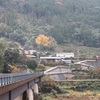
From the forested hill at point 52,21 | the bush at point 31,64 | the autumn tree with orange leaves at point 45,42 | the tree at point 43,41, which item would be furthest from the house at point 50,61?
the forested hill at point 52,21

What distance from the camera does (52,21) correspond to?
5979 inches

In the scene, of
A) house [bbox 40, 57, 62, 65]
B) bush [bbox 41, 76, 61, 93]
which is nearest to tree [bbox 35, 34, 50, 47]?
house [bbox 40, 57, 62, 65]

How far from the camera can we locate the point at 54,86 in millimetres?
53844

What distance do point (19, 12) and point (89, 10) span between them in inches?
1680

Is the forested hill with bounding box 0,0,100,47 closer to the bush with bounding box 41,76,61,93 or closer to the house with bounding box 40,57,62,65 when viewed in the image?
the house with bounding box 40,57,62,65

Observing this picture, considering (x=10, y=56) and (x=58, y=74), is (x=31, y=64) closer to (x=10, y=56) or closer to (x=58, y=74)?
(x=58, y=74)

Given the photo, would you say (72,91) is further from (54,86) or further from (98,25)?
(98,25)

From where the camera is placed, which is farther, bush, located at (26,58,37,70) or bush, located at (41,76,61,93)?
bush, located at (26,58,37,70)

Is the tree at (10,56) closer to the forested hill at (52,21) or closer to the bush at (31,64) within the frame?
the bush at (31,64)

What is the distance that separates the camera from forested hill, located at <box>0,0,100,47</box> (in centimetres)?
12638

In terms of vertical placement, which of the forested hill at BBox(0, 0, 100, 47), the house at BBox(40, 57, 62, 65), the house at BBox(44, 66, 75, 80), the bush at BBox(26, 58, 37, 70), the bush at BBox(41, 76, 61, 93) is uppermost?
the forested hill at BBox(0, 0, 100, 47)

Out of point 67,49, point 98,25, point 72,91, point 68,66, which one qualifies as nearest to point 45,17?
point 98,25

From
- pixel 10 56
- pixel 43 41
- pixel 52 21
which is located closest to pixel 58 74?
pixel 10 56

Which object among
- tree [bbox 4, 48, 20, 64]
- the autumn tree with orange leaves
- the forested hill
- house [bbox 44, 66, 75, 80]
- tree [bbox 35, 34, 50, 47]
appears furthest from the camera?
the forested hill
